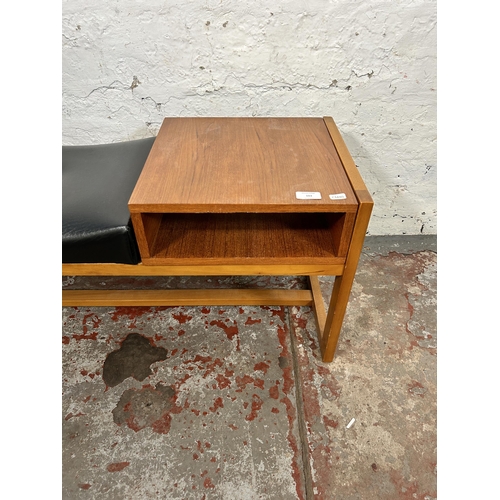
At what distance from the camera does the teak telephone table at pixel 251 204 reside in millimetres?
945

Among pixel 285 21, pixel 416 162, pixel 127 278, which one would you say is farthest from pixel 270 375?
pixel 285 21

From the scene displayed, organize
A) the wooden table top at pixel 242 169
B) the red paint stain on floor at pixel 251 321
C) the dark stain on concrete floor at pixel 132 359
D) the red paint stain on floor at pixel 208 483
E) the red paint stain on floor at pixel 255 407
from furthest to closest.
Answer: the red paint stain on floor at pixel 251 321 → the dark stain on concrete floor at pixel 132 359 → the red paint stain on floor at pixel 255 407 → the red paint stain on floor at pixel 208 483 → the wooden table top at pixel 242 169

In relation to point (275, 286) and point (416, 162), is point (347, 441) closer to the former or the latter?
point (275, 286)

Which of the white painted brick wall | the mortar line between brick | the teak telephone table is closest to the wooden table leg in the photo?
the teak telephone table

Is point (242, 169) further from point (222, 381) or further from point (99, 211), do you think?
point (222, 381)

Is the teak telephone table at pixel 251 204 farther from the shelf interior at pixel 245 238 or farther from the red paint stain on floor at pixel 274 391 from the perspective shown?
the red paint stain on floor at pixel 274 391

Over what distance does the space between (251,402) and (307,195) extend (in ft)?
2.33

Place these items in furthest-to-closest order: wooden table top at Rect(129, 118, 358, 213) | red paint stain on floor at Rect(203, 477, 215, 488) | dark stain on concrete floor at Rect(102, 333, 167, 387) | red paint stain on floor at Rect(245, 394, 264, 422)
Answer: dark stain on concrete floor at Rect(102, 333, 167, 387), red paint stain on floor at Rect(245, 394, 264, 422), red paint stain on floor at Rect(203, 477, 215, 488), wooden table top at Rect(129, 118, 358, 213)

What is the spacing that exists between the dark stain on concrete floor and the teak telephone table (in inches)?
16.8

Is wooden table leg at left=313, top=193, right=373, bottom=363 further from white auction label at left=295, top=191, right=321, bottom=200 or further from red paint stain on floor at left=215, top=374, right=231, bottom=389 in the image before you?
red paint stain on floor at left=215, top=374, right=231, bottom=389

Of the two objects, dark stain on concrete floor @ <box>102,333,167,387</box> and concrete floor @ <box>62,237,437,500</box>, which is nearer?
concrete floor @ <box>62,237,437,500</box>

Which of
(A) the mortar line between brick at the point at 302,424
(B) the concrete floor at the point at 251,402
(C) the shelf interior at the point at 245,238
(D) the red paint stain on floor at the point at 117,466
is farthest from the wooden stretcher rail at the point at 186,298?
(D) the red paint stain on floor at the point at 117,466

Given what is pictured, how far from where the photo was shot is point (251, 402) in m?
1.24

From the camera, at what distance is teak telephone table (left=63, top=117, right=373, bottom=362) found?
3.10 feet
